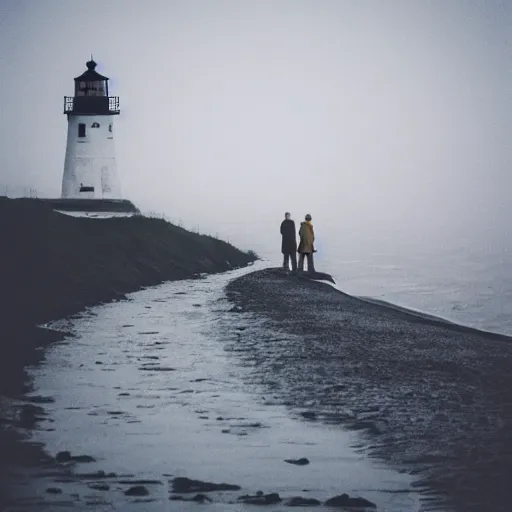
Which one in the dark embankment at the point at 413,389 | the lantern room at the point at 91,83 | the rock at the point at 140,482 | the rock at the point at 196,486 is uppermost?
the lantern room at the point at 91,83

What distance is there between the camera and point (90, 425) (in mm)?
9992

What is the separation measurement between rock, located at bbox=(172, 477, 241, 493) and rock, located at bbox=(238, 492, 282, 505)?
0.27m

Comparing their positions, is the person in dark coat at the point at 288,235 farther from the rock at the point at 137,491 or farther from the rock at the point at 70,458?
the rock at the point at 137,491

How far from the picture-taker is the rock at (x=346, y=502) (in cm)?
732

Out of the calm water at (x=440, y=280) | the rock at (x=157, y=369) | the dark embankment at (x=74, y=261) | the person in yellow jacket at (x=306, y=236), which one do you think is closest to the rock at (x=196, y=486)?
the dark embankment at (x=74, y=261)

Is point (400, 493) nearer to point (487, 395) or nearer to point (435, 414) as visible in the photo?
point (435, 414)

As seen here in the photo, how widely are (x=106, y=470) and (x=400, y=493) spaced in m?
2.72

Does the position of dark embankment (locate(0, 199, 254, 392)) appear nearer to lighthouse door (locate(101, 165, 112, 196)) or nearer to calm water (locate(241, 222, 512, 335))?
calm water (locate(241, 222, 512, 335))

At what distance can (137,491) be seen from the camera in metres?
7.54

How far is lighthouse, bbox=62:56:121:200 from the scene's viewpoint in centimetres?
6159

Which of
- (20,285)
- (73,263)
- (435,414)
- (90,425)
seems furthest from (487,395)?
(73,263)

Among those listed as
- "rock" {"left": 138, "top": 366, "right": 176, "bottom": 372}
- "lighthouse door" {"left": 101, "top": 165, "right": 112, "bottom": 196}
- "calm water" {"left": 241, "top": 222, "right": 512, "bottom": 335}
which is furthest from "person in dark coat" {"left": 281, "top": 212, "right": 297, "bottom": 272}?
"lighthouse door" {"left": 101, "top": 165, "right": 112, "bottom": 196}

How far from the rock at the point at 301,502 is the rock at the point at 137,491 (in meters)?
1.23

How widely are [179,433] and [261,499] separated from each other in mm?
2452
